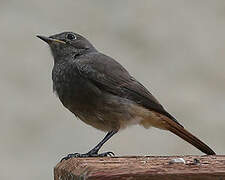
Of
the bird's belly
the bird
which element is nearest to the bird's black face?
the bird

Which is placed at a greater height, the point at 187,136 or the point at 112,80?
the point at 112,80

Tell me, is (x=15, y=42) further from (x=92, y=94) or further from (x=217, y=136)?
(x=92, y=94)

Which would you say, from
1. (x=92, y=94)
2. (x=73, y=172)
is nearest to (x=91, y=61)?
(x=92, y=94)

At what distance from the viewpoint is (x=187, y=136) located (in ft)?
19.6

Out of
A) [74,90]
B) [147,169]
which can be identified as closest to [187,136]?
[74,90]

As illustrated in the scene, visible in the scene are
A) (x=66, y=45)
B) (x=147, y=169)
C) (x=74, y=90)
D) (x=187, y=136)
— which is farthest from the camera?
(x=66, y=45)

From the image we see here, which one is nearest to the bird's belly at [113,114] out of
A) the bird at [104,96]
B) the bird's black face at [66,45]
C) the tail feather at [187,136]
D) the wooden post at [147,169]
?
the bird at [104,96]

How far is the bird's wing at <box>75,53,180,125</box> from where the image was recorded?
5.97 meters

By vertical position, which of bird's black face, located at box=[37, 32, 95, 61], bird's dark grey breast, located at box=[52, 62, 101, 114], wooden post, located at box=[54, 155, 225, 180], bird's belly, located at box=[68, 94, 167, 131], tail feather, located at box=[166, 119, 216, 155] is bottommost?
tail feather, located at box=[166, 119, 216, 155]

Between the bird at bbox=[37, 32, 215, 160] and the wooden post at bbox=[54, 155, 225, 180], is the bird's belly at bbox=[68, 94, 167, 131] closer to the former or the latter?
the bird at bbox=[37, 32, 215, 160]

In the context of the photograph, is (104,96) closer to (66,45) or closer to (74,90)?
(74,90)

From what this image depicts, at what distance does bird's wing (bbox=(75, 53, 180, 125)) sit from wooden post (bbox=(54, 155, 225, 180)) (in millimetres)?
2036

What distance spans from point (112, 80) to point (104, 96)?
0.20 meters

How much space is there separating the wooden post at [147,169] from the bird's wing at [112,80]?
204 cm
